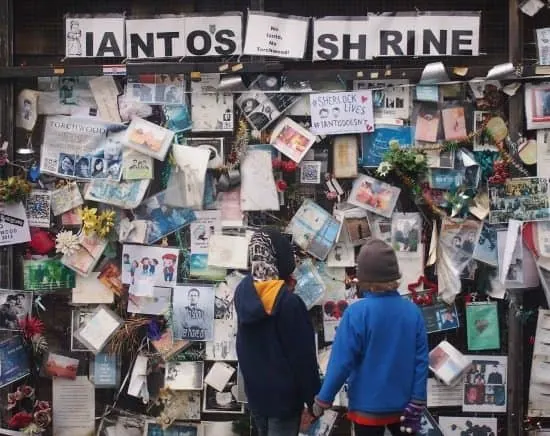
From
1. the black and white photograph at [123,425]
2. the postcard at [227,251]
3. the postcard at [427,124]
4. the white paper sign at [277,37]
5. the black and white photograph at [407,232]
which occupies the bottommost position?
the black and white photograph at [123,425]

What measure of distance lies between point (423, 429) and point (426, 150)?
1899 millimetres

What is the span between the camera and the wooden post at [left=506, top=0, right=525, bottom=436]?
4898 mm

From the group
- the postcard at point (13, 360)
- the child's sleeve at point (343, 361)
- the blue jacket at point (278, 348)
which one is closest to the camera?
the child's sleeve at point (343, 361)

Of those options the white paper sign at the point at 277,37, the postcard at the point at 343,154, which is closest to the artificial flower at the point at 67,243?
the white paper sign at the point at 277,37

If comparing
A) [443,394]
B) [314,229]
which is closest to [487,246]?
[443,394]

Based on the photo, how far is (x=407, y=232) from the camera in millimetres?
4941

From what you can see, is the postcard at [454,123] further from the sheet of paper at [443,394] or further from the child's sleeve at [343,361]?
the child's sleeve at [343,361]

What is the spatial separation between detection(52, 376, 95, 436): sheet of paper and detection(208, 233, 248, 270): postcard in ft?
4.15

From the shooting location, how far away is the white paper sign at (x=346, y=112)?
493cm

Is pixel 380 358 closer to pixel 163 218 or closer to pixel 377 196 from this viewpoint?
pixel 377 196

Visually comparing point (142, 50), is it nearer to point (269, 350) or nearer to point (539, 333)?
point (269, 350)

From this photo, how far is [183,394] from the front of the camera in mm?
5066

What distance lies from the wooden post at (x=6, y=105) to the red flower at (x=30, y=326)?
10.7 inches

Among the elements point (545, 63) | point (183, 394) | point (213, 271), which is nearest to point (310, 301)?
point (213, 271)
